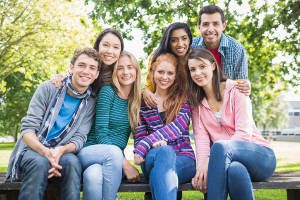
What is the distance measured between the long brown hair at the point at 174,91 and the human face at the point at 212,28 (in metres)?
0.52

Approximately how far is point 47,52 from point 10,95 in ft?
45.6

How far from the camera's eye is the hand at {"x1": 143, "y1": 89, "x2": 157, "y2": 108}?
4.05 m

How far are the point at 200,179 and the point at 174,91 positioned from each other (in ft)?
3.47

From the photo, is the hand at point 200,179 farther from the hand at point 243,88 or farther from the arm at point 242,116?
the hand at point 243,88

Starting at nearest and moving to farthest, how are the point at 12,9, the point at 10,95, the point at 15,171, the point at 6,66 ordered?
the point at 15,171 → the point at 12,9 → the point at 6,66 → the point at 10,95

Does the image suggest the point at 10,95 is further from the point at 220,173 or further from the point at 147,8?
the point at 220,173

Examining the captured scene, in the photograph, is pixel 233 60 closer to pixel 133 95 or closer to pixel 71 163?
pixel 133 95

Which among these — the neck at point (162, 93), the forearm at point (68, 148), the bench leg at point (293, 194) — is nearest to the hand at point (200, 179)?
the neck at point (162, 93)

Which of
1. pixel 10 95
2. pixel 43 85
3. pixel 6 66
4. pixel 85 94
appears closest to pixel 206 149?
pixel 85 94

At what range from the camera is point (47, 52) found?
1917 cm

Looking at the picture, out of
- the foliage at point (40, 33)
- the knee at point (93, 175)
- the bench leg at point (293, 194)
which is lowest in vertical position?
the bench leg at point (293, 194)

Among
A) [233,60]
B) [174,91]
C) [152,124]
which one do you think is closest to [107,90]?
[152,124]

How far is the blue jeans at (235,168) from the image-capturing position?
3.30 m

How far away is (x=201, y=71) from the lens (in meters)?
3.97
